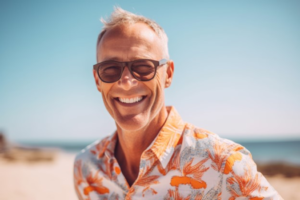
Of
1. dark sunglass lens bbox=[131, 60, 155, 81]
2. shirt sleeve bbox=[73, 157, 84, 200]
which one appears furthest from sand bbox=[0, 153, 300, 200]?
dark sunglass lens bbox=[131, 60, 155, 81]

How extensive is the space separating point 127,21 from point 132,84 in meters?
0.57

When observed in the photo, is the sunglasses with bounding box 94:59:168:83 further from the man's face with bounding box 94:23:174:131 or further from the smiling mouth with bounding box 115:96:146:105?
the smiling mouth with bounding box 115:96:146:105

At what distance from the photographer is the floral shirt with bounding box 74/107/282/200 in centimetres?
181

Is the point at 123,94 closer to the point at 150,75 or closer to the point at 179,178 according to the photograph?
the point at 150,75

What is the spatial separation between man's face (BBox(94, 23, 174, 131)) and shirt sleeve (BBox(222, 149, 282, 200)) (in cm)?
80

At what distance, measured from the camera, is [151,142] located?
2297 millimetres

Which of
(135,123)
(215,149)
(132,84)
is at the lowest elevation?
(215,149)

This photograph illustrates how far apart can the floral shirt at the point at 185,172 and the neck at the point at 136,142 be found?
3.7 inches

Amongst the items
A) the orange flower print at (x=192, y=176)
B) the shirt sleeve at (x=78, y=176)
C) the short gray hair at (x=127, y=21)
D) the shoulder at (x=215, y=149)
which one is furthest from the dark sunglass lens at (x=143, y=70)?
the shirt sleeve at (x=78, y=176)

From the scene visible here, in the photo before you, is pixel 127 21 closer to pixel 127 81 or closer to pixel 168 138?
pixel 127 81

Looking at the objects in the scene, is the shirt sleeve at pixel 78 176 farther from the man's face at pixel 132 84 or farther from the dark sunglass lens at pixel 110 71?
the dark sunglass lens at pixel 110 71

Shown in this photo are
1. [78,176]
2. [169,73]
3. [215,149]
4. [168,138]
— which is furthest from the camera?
[78,176]

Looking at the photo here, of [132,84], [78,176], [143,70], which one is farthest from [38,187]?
[143,70]

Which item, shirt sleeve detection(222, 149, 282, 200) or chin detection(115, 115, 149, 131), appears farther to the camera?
chin detection(115, 115, 149, 131)
